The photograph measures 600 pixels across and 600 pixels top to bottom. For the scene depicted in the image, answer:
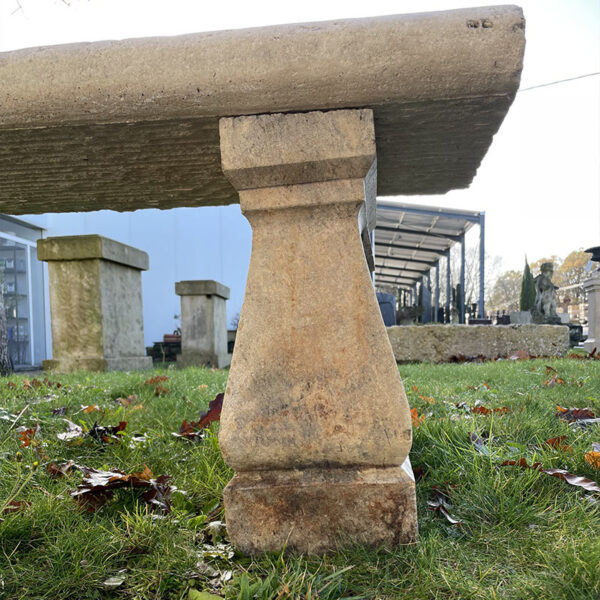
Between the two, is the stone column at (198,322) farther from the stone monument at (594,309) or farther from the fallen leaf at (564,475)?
the stone monument at (594,309)

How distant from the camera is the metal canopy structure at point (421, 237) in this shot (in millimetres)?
14680

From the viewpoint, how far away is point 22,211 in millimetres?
1839

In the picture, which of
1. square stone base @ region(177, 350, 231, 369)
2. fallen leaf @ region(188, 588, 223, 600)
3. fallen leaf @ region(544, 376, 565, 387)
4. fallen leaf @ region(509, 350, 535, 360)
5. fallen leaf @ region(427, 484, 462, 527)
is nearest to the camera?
fallen leaf @ region(188, 588, 223, 600)

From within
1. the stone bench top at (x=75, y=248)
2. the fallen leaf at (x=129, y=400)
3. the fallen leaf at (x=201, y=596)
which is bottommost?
the fallen leaf at (x=201, y=596)

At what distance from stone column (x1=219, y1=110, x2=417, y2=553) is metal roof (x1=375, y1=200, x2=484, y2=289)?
1357 cm

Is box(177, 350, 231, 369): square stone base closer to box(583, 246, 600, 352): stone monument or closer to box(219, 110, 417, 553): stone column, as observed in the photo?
box(219, 110, 417, 553): stone column

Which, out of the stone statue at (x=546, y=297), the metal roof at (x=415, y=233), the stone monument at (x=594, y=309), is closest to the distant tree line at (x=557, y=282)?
the metal roof at (x=415, y=233)

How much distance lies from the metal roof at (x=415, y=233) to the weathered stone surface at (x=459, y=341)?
29.3 feet

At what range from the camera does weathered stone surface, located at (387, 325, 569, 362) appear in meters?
5.68

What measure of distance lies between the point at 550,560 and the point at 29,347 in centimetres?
1129

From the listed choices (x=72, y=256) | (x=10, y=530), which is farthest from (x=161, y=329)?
(x=10, y=530)

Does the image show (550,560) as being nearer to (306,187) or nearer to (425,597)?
(425,597)

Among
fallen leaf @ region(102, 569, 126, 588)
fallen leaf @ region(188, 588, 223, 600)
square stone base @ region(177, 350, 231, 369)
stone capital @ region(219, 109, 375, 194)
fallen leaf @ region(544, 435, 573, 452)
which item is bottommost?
square stone base @ region(177, 350, 231, 369)

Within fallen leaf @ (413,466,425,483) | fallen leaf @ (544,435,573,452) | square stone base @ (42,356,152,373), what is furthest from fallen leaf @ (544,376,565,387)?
square stone base @ (42,356,152,373)
